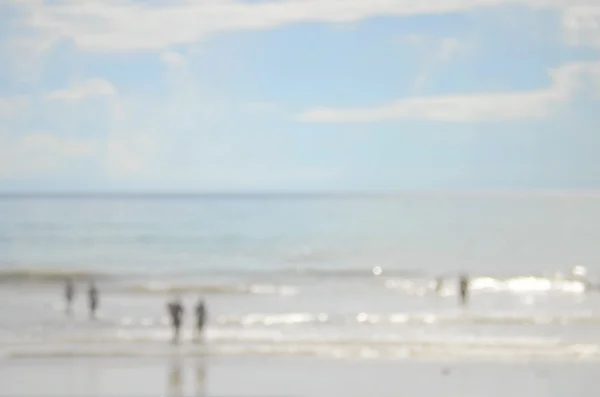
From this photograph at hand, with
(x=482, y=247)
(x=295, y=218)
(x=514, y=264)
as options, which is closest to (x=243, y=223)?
(x=295, y=218)

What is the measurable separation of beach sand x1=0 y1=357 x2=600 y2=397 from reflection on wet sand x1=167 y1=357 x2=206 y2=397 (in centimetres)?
1

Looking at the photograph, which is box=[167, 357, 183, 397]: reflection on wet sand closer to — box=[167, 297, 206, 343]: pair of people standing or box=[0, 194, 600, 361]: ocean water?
box=[0, 194, 600, 361]: ocean water

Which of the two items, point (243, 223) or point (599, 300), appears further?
point (243, 223)

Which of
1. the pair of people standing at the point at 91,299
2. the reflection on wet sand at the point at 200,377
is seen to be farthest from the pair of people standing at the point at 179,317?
the pair of people standing at the point at 91,299

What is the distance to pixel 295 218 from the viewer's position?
Answer: 76312 mm

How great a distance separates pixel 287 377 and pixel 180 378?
1.56 meters

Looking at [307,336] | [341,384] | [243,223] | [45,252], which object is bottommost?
[341,384]

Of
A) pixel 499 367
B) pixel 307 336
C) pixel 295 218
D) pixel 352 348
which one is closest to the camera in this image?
pixel 499 367

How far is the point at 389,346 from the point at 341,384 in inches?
116

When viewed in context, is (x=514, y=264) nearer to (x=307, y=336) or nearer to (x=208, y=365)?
(x=307, y=336)

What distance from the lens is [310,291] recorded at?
Answer: 25.7 metres

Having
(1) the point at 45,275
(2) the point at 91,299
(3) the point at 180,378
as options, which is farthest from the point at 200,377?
(1) the point at 45,275

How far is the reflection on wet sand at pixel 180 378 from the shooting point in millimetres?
12242

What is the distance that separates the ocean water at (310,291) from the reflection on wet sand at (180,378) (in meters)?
0.79
